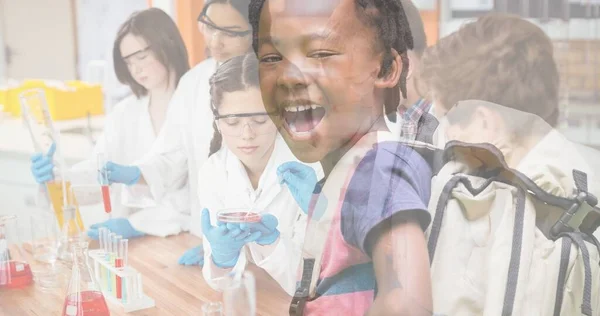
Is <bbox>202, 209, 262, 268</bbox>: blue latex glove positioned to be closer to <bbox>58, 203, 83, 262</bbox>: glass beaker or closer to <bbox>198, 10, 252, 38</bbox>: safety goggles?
<bbox>198, 10, 252, 38</bbox>: safety goggles

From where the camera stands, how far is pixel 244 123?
1.47 m

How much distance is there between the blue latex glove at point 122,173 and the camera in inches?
74.7

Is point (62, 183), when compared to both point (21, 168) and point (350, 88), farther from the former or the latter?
point (350, 88)

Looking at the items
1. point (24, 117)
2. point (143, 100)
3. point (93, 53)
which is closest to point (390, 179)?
point (143, 100)

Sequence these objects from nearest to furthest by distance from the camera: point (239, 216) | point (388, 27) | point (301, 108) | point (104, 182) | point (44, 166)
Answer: point (388, 27) → point (301, 108) → point (239, 216) → point (104, 182) → point (44, 166)

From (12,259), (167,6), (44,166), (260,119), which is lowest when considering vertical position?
(12,259)

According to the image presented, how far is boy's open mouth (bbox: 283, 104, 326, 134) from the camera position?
121 centimetres

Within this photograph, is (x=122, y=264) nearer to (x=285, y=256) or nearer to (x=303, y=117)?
(x=285, y=256)

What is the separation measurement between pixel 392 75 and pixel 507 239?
31 centimetres

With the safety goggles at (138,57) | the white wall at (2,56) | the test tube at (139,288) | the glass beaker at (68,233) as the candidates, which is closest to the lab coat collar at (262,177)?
the test tube at (139,288)

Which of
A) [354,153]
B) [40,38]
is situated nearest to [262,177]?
[354,153]

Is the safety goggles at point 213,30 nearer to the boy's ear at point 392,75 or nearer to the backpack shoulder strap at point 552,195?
the boy's ear at point 392,75

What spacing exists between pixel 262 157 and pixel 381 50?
413mm

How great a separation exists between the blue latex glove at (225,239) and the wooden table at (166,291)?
56 millimetres
